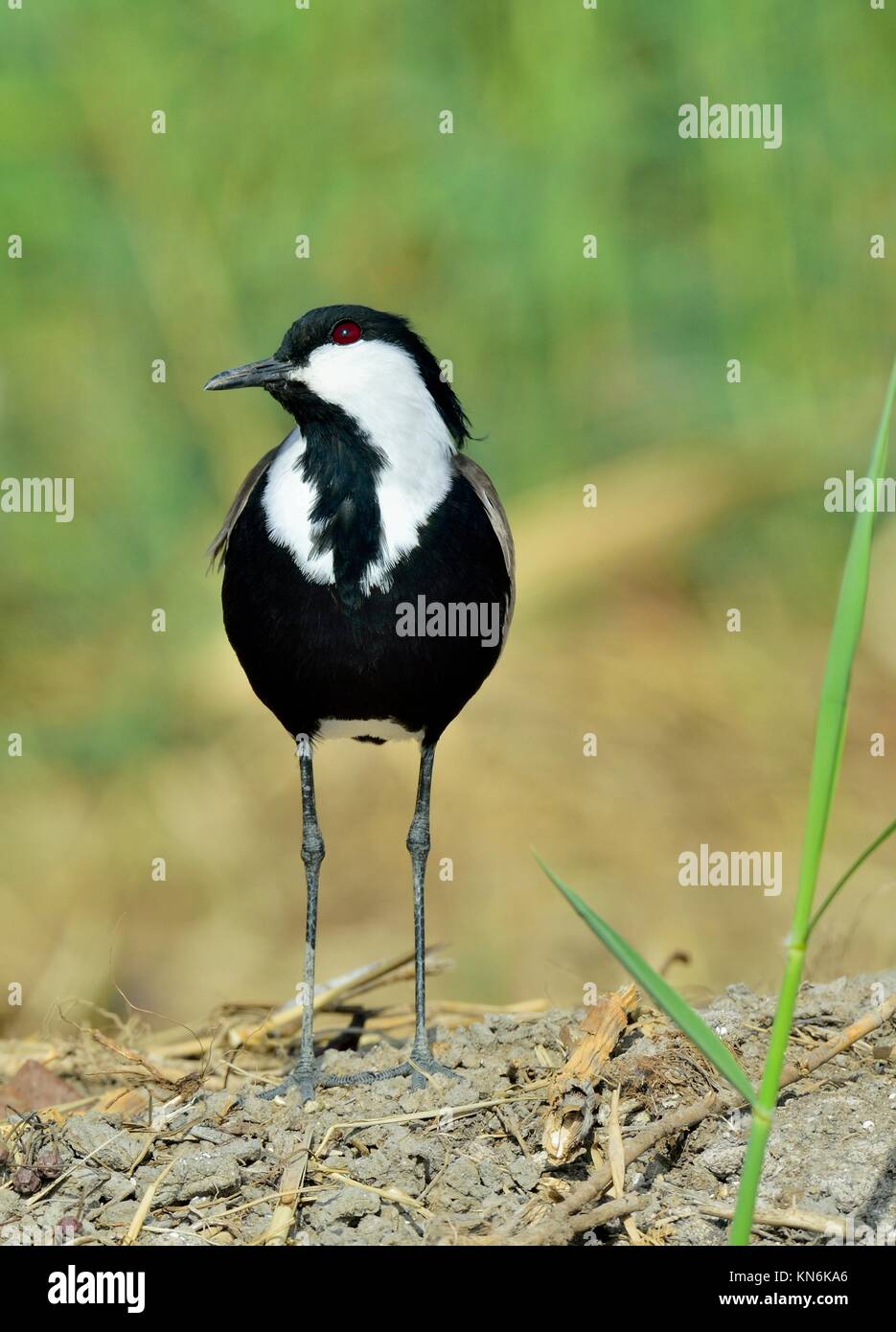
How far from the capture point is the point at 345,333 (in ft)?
14.8

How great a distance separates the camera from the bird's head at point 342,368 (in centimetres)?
445

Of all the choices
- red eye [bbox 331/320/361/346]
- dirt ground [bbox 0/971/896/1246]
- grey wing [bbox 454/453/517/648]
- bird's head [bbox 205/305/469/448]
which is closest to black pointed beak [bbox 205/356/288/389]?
bird's head [bbox 205/305/469/448]

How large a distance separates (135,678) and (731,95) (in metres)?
3.70

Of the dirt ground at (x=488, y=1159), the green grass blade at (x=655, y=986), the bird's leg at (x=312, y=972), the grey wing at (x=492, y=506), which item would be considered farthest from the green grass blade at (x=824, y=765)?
the grey wing at (x=492, y=506)

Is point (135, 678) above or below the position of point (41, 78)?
below

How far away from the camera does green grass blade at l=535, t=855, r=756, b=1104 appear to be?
2.63m

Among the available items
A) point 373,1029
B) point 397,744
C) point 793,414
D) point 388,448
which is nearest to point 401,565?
point 388,448

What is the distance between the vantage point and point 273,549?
4.50m

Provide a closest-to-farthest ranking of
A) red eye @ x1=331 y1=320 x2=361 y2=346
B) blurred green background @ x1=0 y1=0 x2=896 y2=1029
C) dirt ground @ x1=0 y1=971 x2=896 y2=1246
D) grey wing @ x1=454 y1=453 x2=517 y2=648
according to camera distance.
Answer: dirt ground @ x1=0 y1=971 x2=896 y2=1246, red eye @ x1=331 y1=320 x2=361 y2=346, grey wing @ x1=454 y1=453 x2=517 y2=648, blurred green background @ x1=0 y1=0 x2=896 y2=1029

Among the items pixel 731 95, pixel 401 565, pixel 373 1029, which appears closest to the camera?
pixel 401 565

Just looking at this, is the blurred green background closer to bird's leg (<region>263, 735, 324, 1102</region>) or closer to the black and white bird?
bird's leg (<region>263, 735, 324, 1102</region>)

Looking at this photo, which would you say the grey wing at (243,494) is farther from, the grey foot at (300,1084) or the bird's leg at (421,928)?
the grey foot at (300,1084)

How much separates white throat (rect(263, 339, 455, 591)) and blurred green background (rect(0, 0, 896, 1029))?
2.96 metres

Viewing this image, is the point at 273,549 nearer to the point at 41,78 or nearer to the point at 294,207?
the point at 294,207
